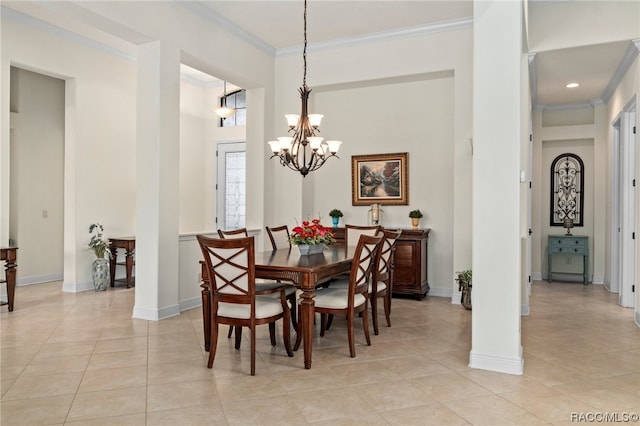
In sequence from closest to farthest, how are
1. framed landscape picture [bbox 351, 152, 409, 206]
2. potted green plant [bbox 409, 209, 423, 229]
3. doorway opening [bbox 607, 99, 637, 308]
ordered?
1. doorway opening [bbox 607, 99, 637, 308]
2. potted green plant [bbox 409, 209, 423, 229]
3. framed landscape picture [bbox 351, 152, 409, 206]

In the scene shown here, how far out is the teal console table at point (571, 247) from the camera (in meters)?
7.00

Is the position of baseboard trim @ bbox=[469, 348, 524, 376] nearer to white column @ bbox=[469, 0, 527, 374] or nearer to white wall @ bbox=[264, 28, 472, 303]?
white column @ bbox=[469, 0, 527, 374]

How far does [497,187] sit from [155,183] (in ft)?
10.5

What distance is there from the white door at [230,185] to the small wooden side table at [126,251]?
215 centimetres

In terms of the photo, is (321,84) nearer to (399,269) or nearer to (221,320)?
(399,269)

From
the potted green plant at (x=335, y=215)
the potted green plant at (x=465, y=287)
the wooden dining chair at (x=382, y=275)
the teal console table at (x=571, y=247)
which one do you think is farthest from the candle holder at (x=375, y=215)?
the teal console table at (x=571, y=247)

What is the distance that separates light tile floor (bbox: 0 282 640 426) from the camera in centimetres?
247

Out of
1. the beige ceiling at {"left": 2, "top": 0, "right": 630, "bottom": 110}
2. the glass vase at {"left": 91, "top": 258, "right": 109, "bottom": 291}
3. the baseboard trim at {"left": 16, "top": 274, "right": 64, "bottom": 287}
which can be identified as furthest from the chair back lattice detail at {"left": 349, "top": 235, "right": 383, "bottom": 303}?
the baseboard trim at {"left": 16, "top": 274, "right": 64, "bottom": 287}

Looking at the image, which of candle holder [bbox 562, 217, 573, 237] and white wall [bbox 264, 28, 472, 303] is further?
candle holder [bbox 562, 217, 573, 237]

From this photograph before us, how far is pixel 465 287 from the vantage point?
501cm

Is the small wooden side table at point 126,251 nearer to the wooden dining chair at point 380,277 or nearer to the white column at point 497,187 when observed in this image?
the wooden dining chair at point 380,277

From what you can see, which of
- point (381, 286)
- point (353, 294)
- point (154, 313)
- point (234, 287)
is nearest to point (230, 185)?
point (154, 313)

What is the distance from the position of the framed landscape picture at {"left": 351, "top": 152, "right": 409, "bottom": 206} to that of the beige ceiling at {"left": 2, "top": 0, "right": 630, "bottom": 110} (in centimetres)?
158

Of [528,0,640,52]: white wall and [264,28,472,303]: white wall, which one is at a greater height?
[528,0,640,52]: white wall
